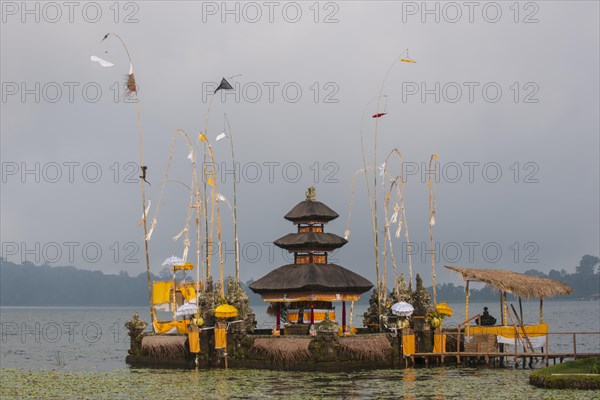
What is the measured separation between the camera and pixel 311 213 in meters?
46.9

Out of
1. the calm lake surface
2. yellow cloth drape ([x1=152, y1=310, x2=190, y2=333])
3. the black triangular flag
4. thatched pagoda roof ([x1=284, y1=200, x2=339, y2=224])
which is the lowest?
the calm lake surface

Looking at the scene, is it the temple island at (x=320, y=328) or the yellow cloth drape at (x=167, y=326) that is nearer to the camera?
the temple island at (x=320, y=328)

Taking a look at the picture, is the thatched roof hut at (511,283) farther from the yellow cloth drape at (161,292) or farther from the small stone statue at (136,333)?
the yellow cloth drape at (161,292)

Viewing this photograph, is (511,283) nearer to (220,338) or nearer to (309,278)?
(309,278)

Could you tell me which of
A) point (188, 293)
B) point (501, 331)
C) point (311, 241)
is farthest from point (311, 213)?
point (188, 293)

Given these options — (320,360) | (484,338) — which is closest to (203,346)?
(320,360)

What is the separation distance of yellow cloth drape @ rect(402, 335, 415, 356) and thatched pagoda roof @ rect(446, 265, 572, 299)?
4135mm

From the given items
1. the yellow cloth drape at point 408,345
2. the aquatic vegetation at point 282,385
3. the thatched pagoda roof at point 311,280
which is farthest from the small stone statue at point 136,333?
the yellow cloth drape at point 408,345

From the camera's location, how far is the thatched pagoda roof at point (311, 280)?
44.4 metres

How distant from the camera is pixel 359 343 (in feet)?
136

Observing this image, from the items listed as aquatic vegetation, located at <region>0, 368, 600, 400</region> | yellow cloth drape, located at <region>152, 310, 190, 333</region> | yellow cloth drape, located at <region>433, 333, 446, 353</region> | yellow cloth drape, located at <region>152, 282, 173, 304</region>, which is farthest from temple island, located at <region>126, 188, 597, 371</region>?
yellow cloth drape, located at <region>152, 282, 173, 304</region>

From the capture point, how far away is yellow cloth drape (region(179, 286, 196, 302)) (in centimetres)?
5374

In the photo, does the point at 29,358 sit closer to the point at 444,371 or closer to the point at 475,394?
the point at 444,371

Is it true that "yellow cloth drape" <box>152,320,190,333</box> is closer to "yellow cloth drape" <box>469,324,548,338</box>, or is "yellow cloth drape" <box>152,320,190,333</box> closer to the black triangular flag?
the black triangular flag
